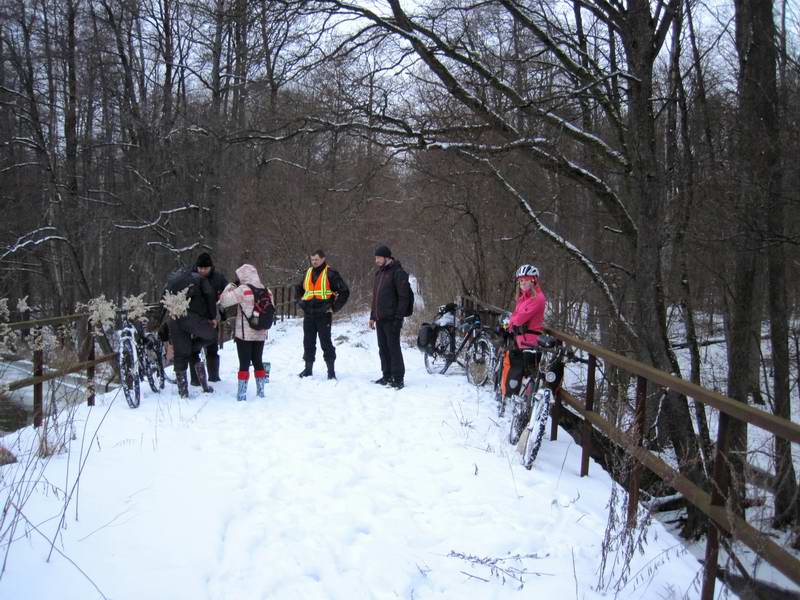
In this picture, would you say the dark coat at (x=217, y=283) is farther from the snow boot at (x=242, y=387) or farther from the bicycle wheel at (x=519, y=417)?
the bicycle wheel at (x=519, y=417)

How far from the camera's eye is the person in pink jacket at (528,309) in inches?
231

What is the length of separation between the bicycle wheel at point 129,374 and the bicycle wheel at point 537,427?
4282mm

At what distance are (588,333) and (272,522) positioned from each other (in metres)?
11.7

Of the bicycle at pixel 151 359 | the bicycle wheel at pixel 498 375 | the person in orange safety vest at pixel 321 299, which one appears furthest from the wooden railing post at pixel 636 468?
the bicycle at pixel 151 359

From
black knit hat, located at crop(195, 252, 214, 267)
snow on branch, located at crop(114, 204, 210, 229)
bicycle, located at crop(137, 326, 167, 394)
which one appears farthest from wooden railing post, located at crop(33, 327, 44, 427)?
snow on branch, located at crop(114, 204, 210, 229)

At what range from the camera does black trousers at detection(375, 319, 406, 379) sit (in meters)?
8.07

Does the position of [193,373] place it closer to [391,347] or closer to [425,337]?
[391,347]

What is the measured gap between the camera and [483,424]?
621cm

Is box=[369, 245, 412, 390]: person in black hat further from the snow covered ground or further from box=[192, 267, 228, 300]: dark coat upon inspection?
box=[192, 267, 228, 300]: dark coat

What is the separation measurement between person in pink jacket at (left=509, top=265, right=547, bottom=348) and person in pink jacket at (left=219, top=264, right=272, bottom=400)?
10.1ft

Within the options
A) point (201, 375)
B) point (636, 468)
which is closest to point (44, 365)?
point (201, 375)

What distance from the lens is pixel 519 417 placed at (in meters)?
5.37

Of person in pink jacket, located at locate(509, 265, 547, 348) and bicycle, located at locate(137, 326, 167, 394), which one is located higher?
person in pink jacket, located at locate(509, 265, 547, 348)

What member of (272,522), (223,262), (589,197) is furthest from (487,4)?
(223,262)
